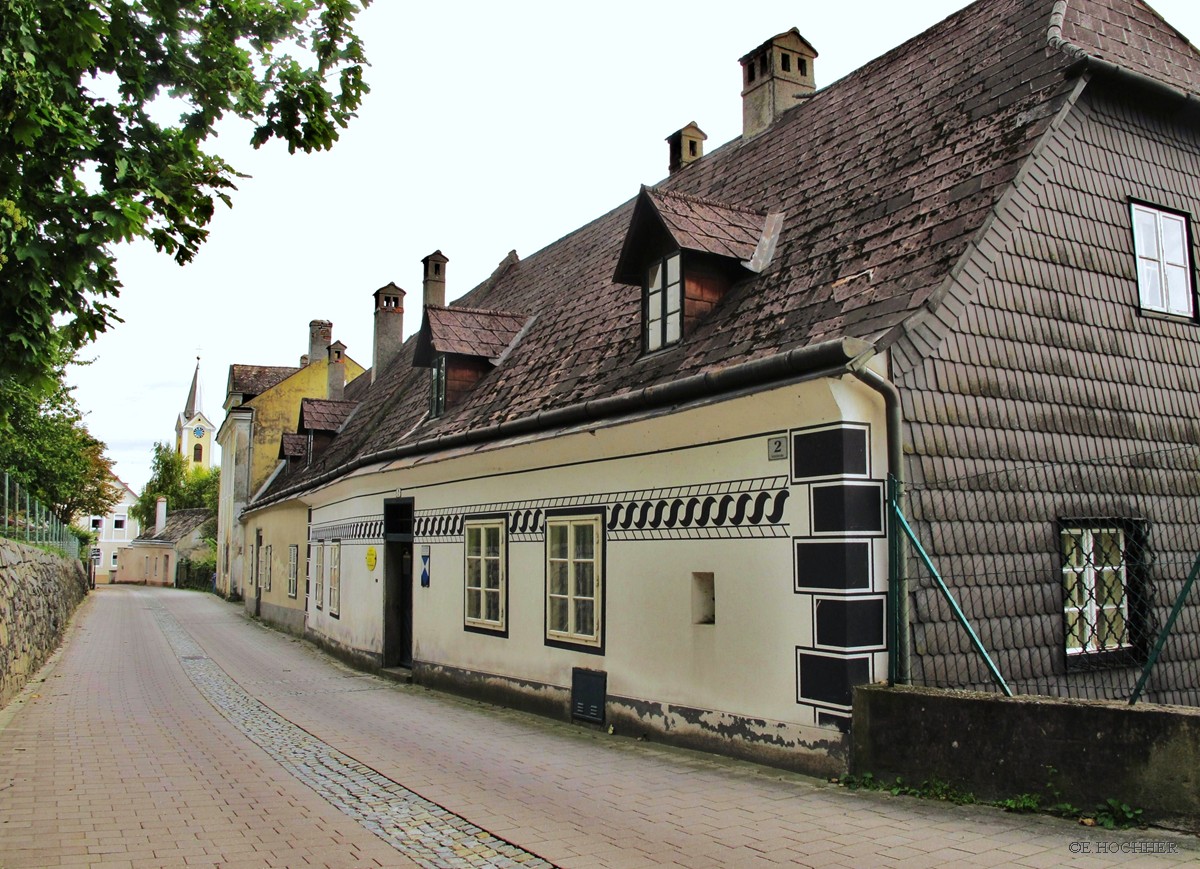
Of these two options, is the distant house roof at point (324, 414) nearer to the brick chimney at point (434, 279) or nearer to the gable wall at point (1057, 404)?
the brick chimney at point (434, 279)

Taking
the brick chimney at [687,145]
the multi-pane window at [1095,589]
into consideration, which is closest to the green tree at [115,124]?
the multi-pane window at [1095,589]

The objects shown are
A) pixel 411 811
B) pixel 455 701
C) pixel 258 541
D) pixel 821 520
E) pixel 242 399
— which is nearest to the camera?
pixel 411 811

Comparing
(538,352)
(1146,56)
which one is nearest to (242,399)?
(538,352)

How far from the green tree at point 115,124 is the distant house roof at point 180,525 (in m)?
65.0

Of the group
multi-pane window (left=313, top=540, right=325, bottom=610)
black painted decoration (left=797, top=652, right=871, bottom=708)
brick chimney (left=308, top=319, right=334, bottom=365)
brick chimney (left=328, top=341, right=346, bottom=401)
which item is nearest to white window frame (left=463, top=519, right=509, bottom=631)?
black painted decoration (left=797, top=652, right=871, bottom=708)

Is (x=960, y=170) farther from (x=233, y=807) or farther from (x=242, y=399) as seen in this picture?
(x=242, y=399)

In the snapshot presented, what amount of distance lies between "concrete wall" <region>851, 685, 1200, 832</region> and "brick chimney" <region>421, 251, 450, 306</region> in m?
19.7

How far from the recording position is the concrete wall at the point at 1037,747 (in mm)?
5508

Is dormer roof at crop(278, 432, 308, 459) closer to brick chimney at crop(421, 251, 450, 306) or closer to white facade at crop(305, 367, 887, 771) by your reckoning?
brick chimney at crop(421, 251, 450, 306)

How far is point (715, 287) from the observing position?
10430mm

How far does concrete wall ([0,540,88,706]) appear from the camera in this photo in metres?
13.0

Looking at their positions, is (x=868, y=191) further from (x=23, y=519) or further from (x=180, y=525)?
(x=180, y=525)

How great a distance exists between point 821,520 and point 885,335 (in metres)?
1.47

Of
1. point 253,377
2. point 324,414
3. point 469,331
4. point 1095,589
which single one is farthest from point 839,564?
point 253,377
